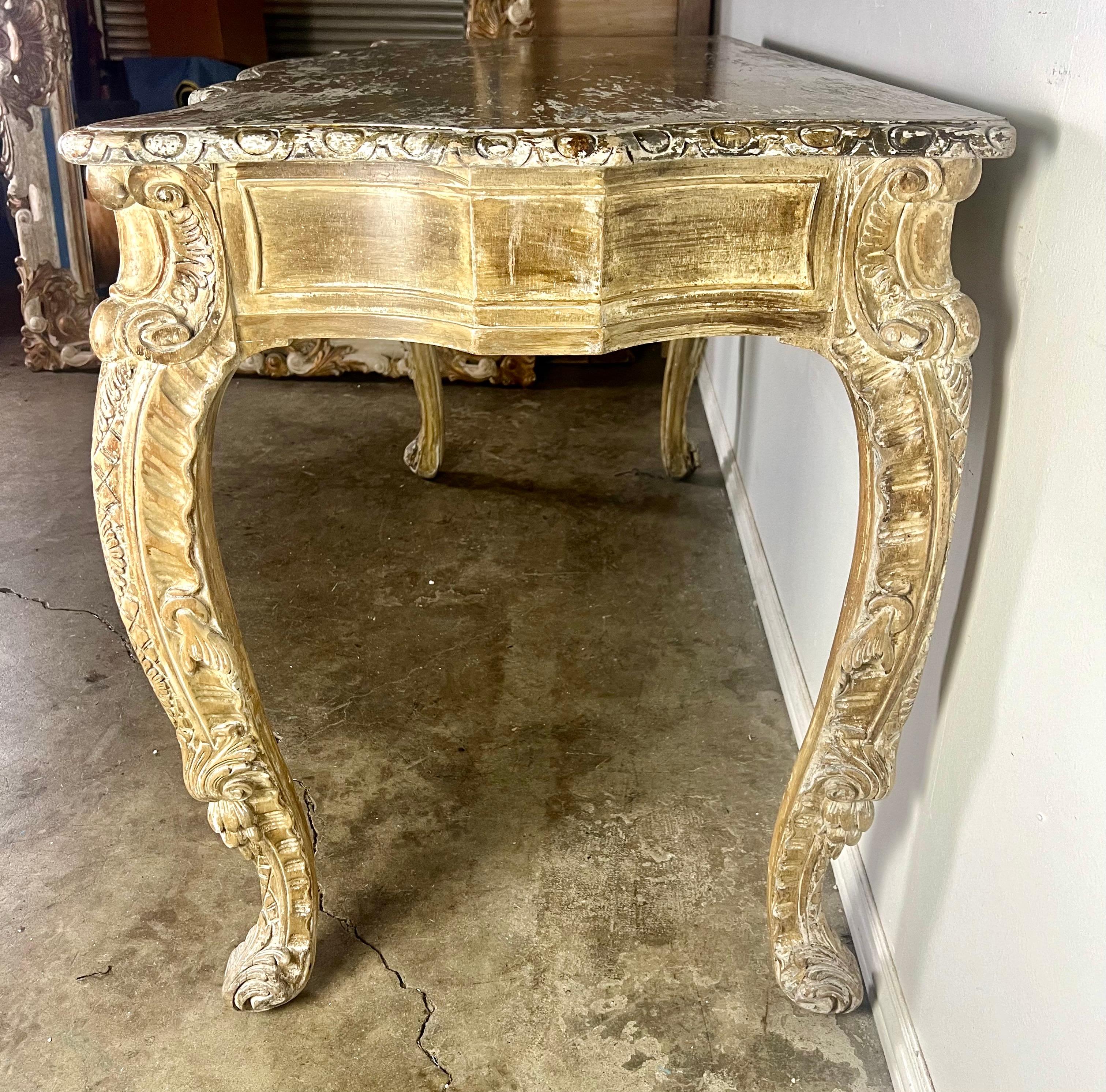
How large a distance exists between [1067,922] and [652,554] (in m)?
1.33

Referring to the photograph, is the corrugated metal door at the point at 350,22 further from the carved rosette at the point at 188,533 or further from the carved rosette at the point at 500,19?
the carved rosette at the point at 188,533

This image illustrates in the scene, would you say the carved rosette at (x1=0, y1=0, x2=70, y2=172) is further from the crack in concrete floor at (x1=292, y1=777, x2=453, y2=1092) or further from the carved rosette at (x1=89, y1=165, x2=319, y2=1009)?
the carved rosette at (x1=89, y1=165, x2=319, y2=1009)

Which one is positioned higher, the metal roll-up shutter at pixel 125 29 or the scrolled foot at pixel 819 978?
the metal roll-up shutter at pixel 125 29

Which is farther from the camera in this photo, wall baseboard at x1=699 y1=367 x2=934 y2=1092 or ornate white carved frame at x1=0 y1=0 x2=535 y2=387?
ornate white carved frame at x1=0 y1=0 x2=535 y2=387

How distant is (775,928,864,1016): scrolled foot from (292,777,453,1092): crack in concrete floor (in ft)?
1.16

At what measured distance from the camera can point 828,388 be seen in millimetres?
1320

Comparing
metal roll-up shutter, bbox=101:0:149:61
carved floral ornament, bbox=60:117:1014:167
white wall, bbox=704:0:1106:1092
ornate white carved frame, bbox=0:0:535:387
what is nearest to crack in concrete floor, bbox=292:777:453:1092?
white wall, bbox=704:0:1106:1092

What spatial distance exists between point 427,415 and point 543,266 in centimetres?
148

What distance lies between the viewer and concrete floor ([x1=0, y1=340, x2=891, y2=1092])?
1.04 m

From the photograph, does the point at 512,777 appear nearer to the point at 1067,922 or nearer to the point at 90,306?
the point at 1067,922

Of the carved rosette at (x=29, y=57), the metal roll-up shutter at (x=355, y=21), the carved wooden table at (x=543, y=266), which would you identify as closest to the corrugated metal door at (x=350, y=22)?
the metal roll-up shutter at (x=355, y=21)

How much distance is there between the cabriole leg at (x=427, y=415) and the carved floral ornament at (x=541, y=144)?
1305 millimetres

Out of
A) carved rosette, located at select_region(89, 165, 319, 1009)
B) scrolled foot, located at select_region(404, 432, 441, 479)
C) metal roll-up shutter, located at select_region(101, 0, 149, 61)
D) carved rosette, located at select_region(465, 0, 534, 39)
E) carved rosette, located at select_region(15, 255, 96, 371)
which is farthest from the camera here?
metal roll-up shutter, located at select_region(101, 0, 149, 61)

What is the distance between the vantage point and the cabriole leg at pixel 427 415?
2.11 meters
